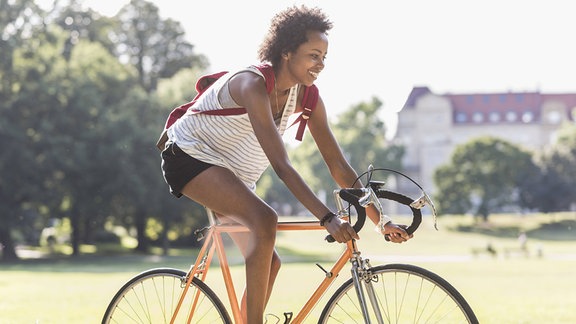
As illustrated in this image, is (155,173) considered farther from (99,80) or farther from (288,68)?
(288,68)

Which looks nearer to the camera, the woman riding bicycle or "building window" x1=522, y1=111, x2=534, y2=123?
the woman riding bicycle

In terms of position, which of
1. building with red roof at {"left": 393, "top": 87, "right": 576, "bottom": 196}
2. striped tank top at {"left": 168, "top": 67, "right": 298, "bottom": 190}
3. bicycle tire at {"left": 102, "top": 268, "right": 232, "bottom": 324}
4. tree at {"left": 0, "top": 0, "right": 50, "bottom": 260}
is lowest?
bicycle tire at {"left": 102, "top": 268, "right": 232, "bottom": 324}

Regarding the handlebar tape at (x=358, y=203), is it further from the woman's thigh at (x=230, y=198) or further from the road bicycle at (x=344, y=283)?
the woman's thigh at (x=230, y=198)

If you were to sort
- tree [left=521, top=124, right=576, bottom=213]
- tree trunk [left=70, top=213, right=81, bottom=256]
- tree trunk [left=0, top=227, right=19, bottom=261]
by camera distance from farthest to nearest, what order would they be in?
tree [left=521, top=124, right=576, bottom=213], tree trunk [left=70, top=213, right=81, bottom=256], tree trunk [left=0, top=227, right=19, bottom=261]

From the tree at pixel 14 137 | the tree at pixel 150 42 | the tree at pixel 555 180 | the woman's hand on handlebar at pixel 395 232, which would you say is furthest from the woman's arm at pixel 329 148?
the tree at pixel 555 180

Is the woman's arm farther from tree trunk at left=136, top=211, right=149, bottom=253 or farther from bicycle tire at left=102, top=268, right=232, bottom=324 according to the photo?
tree trunk at left=136, top=211, right=149, bottom=253

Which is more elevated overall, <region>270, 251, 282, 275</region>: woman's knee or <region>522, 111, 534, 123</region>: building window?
<region>522, 111, 534, 123</region>: building window

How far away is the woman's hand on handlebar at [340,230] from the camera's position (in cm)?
336

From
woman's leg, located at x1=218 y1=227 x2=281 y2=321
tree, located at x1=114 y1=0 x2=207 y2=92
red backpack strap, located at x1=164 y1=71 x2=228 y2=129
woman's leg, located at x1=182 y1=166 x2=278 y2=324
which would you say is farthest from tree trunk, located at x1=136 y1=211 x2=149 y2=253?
woman's leg, located at x1=182 y1=166 x2=278 y2=324

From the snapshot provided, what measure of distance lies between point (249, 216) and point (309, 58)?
70 centimetres

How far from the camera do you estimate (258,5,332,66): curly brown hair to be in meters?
3.63

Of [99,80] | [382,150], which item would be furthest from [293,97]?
[382,150]

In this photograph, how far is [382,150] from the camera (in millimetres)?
66438

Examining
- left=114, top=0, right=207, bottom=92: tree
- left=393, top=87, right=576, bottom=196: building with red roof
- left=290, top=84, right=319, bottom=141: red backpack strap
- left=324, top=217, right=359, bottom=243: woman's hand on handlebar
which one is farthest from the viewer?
left=393, top=87, right=576, bottom=196: building with red roof
